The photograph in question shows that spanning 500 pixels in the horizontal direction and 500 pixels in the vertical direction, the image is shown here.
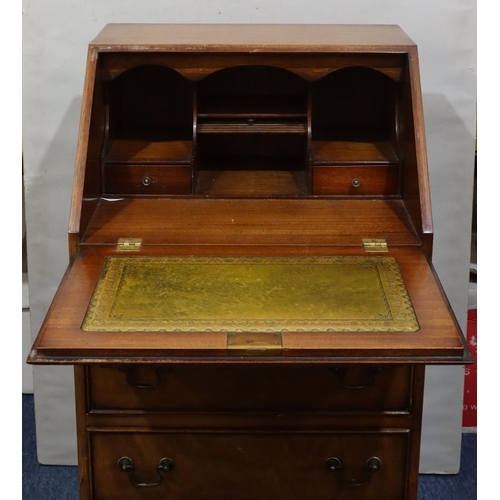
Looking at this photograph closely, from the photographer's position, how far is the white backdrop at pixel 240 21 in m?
2.71

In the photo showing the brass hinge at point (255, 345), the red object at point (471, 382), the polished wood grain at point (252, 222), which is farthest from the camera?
the red object at point (471, 382)

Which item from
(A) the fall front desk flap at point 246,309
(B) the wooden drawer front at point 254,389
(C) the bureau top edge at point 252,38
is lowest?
(B) the wooden drawer front at point 254,389

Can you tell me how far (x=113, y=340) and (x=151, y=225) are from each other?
52 cm

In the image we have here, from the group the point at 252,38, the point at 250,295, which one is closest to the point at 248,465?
the point at 250,295

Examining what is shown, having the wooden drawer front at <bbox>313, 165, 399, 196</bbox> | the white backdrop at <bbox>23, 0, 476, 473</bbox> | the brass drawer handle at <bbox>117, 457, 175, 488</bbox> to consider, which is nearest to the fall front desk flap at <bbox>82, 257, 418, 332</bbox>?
the wooden drawer front at <bbox>313, 165, 399, 196</bbox>

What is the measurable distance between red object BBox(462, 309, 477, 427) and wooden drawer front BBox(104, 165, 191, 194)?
4.47 feet

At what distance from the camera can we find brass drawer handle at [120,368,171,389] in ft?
6.69

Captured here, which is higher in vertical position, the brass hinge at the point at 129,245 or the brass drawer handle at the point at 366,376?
the brass hinge at the point at 129,245

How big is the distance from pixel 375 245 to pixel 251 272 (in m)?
0.34

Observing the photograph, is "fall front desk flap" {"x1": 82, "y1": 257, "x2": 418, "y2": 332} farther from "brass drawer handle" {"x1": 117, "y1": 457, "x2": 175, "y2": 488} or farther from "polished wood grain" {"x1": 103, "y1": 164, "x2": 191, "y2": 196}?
"brass drawer handle" {"x1": 117, "y1": 457, "x2": 175, "y2": 488}

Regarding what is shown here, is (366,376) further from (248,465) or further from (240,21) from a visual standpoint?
(240,21)

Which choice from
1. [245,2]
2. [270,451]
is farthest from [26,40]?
[270,451]

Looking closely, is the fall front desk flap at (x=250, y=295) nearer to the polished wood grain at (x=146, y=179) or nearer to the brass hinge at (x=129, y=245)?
the brass hinge at (x=129, y=245)

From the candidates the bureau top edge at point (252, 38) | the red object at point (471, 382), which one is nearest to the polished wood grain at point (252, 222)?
the bureau top edge at point (252, 38)
